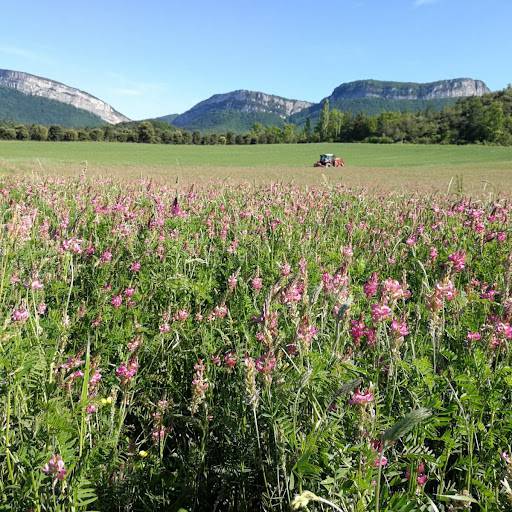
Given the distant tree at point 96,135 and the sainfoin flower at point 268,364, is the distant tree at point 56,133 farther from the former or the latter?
the sainfoin flower at point 268,364

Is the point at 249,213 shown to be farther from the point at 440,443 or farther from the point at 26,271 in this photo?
the point at 440,443

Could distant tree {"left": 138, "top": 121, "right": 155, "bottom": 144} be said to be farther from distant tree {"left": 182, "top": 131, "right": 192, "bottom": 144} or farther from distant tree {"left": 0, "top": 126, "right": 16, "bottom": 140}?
distant tree {"left": 0, "top": 126, "right": 16, "bottom": 140}

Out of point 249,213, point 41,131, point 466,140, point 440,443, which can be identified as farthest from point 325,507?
point 466,140

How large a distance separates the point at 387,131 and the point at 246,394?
119 meters

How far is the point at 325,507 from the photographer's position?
1.73 m

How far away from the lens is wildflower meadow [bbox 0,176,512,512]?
171 centimetres

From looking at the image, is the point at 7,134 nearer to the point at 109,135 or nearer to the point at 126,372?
the point at 109,135

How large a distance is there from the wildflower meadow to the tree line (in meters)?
90.5

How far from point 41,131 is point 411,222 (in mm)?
103261

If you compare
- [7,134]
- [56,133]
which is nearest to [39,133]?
[56,133]

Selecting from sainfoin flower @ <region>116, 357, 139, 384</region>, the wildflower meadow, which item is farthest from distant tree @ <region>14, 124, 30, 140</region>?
sainfoin flower @ <region>116, 357, 139, 384</region>

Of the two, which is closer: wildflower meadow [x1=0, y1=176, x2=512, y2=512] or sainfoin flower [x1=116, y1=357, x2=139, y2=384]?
wildflower meadow [x1=0, y1=176, x2=512, y2=512]

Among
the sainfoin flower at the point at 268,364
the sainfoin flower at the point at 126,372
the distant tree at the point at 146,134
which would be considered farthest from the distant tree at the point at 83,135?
the sainfoin flower at the point at 268,364

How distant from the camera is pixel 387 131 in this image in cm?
11338
